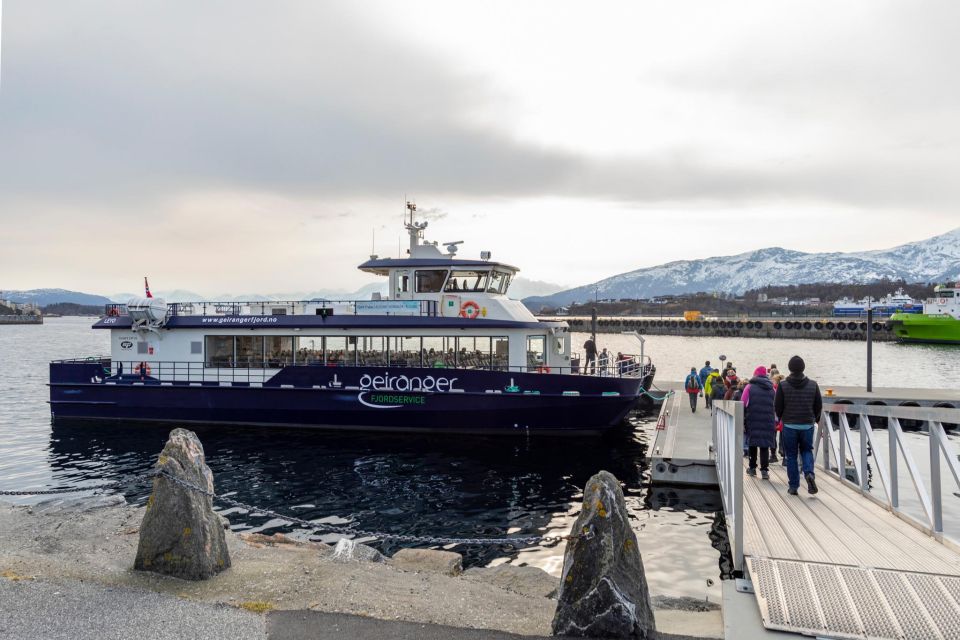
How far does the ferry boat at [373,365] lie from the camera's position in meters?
16.0

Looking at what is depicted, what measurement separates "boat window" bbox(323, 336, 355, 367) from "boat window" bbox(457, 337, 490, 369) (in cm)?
314

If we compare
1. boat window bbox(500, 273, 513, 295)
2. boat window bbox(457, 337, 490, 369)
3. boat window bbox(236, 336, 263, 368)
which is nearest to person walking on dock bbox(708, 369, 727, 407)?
boat window bbox(457, 337, 490, 369)

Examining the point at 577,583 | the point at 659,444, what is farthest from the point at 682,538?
the point at 577,583

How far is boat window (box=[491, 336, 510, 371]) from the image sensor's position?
16531mm

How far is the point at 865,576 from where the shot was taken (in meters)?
4.68

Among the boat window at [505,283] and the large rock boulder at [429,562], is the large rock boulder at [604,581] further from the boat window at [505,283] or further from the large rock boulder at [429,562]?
the boat window at [505,283]

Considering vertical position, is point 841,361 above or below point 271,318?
below

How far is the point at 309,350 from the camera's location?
17844 millimetres

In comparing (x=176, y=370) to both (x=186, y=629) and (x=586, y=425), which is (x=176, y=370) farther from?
(x=186, y=629)

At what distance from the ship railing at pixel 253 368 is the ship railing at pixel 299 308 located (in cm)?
135

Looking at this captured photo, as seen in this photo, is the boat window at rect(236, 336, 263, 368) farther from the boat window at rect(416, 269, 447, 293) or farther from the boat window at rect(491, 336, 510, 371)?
the boat window at rect(491, 336, 510, 371)

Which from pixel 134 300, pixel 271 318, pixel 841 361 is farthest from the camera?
pixel 841 361

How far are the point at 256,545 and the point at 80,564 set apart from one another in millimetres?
2396

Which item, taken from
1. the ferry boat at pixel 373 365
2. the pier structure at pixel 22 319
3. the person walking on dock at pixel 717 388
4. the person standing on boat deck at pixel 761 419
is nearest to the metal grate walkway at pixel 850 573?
the person standing on boat deck at pixel 761 419
